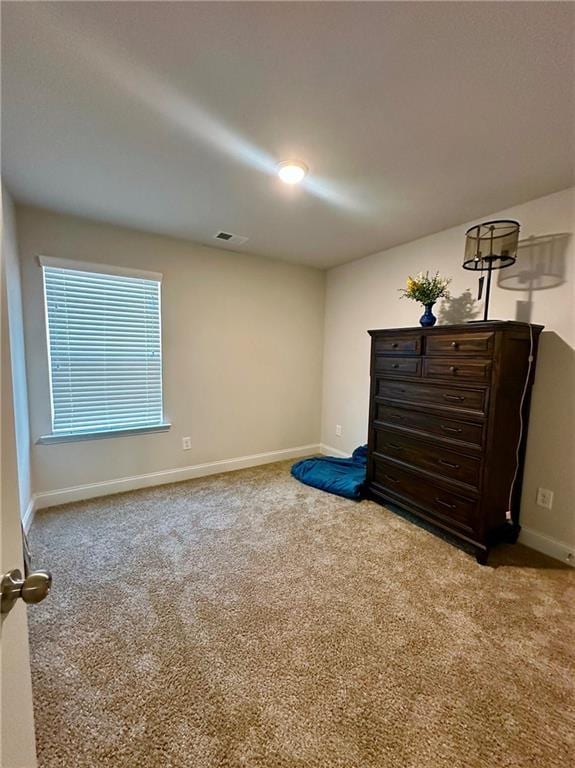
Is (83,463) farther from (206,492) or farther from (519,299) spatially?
(519,299)

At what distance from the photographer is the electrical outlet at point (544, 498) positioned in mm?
2133

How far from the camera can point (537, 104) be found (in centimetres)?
138

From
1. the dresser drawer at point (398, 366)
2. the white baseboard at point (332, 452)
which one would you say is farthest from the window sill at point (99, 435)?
the dresser drawer at point (398, 366)

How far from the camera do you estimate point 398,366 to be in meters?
2.51

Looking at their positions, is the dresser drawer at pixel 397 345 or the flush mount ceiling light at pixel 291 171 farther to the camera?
the dresser drawer at pixel 397 345

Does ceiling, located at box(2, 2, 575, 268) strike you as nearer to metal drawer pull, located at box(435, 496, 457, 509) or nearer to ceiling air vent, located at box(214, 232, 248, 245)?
ceiling air vent, located at box(214, 232, 248, 245)

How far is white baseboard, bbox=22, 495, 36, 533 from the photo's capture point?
2.22 metres

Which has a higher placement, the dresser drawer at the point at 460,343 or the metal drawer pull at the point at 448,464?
the dresser drawer at the point at 460,343

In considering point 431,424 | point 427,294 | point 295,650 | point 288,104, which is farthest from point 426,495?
point 288,104

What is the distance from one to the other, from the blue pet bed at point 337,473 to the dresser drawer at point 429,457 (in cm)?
42

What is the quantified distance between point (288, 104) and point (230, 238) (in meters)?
1.64

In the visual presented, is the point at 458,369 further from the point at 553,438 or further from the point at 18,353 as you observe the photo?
the point at 18,353

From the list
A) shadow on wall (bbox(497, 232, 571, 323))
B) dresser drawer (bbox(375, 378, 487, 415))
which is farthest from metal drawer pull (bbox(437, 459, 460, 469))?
shadow on wall (bbox(497, 232, 571, 323))

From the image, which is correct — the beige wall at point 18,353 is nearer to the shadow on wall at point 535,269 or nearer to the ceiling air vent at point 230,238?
the ceiling air vent at point 230,238
